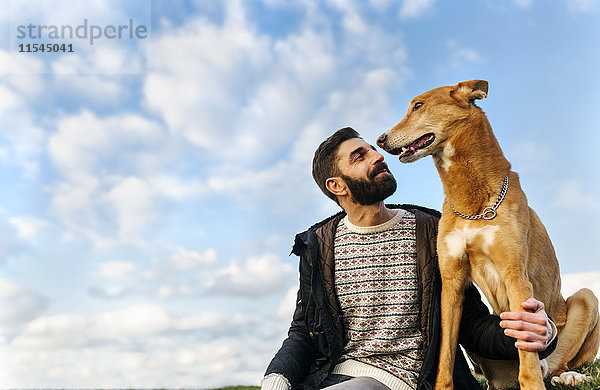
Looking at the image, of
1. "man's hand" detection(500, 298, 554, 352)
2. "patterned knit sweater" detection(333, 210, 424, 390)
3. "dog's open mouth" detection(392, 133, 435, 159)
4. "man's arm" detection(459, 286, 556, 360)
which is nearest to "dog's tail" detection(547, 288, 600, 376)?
"man's arm" detection(459, 286, 556, 360)

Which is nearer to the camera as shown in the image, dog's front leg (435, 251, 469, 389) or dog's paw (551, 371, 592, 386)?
dog's front leg (435, 251, 469, 389)

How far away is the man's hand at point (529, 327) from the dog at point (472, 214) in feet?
0.33

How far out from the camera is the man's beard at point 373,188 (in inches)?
191

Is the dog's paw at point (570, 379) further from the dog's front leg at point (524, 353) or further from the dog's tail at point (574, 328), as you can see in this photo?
the dog's front leg at point (524, 353)

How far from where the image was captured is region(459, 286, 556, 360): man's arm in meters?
3.85

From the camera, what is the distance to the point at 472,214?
14.0ft

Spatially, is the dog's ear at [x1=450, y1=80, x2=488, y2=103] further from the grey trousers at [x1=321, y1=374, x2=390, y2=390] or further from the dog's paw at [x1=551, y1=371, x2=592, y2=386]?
the dog's paw at [x1=551, y1=371, x2=592, y2=386]

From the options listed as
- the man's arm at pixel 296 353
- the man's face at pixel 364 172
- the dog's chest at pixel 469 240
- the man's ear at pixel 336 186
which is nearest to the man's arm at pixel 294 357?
the man's arm at pixel 296 353

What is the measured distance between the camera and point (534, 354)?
12.6ft

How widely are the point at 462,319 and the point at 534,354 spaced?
79 cm

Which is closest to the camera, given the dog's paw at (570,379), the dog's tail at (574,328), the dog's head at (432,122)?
the dog's head at (432,122)

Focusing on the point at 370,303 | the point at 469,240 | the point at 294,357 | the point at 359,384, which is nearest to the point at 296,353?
the point at 294,357

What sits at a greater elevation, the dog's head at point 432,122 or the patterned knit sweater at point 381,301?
the dog's head at point 432,122

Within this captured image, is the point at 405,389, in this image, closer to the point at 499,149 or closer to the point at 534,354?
the point at 534,354
